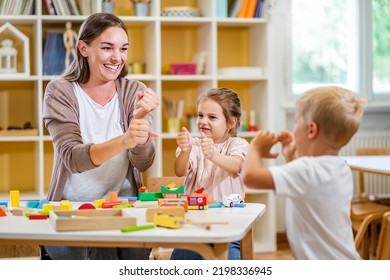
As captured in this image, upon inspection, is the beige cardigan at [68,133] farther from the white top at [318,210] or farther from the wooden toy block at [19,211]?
the white top at [318,210]

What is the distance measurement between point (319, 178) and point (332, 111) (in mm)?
146

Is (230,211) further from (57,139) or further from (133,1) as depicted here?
(133,1)

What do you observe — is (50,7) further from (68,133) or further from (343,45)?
(343,45)

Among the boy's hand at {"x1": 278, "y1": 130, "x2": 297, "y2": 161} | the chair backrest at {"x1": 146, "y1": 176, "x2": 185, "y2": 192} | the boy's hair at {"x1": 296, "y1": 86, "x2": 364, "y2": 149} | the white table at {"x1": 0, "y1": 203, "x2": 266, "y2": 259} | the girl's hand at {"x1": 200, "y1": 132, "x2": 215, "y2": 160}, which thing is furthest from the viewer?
the chair backrest at {"x1": 146, "y1": 176, "x2": 185, "y2": 192}

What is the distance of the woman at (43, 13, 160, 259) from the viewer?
2182mm

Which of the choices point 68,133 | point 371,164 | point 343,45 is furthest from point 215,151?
point 343,45

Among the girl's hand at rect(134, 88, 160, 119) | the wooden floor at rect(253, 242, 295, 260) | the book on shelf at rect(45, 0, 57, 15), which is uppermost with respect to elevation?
the book on shelf at rect(45, 0, 57, 15)

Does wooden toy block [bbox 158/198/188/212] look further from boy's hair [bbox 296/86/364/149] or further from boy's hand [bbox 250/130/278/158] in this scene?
boy's hair [bbox 296/86/364/149]

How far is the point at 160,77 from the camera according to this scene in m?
3.64

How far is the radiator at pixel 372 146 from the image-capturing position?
4.19 m

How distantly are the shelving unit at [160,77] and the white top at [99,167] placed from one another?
1.31 meters

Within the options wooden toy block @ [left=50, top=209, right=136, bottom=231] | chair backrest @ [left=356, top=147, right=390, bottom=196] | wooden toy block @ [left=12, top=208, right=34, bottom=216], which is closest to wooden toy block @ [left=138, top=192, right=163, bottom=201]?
wooden toy block @ [left=12, top=208, right=34, bottom=216]

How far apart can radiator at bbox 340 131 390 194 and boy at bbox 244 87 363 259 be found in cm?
252
